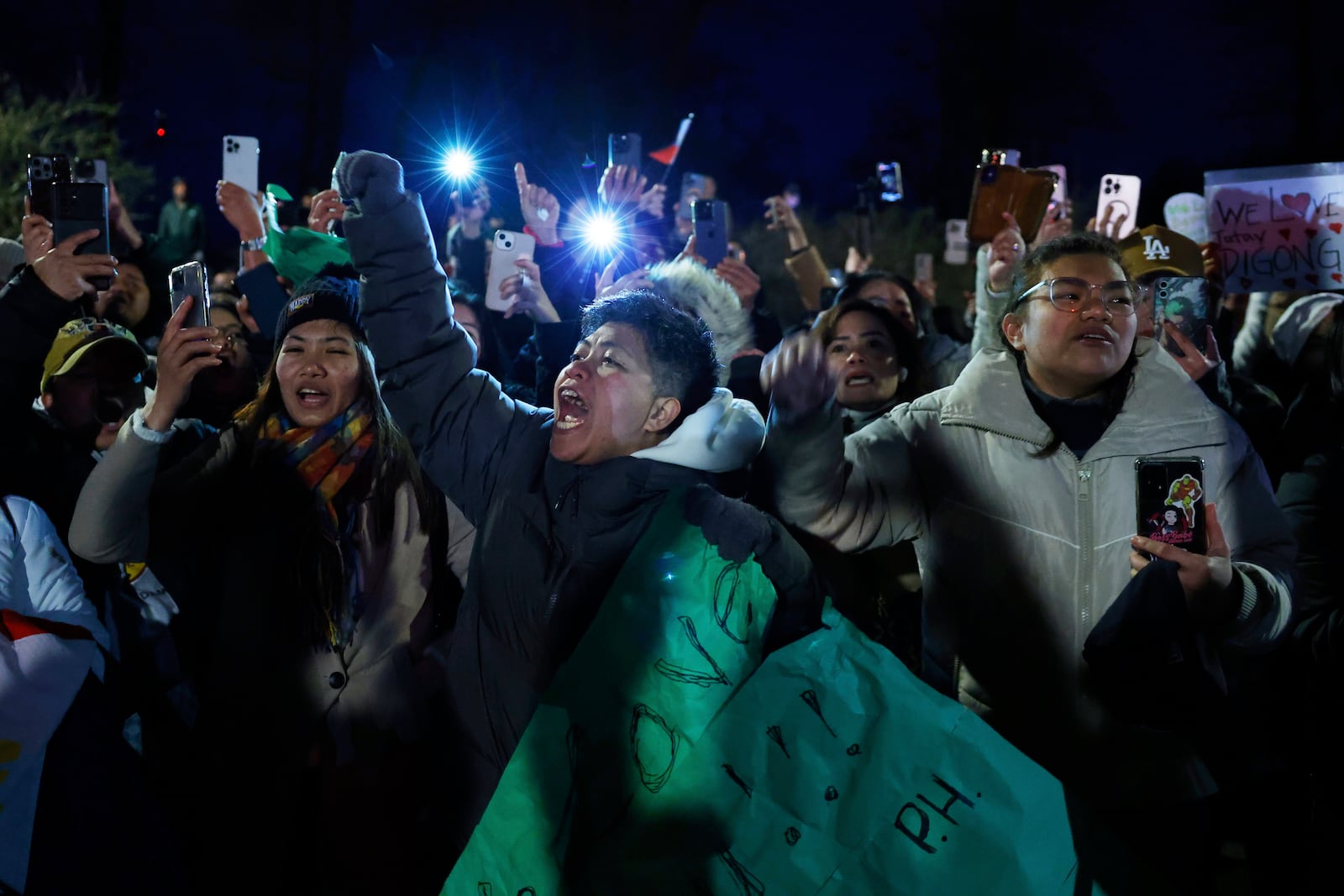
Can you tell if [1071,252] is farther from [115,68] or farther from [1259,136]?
[1259,136]

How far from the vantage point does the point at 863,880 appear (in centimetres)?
195

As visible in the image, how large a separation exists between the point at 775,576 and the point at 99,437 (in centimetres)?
242

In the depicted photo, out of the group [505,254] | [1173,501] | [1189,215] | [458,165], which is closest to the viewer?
[1173,501]

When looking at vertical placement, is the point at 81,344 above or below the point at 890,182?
below

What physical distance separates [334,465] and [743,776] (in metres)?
1.54

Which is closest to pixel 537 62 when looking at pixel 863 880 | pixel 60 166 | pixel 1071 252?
pixel 60 166

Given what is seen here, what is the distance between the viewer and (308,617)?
294cm

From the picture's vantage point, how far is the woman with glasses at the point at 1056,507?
8.02 feet

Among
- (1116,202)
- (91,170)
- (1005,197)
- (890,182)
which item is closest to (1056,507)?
(1005,197)

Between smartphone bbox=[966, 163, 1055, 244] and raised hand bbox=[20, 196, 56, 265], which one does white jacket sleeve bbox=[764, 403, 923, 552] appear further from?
raised hand bbox=[20, 196, 56, 265]

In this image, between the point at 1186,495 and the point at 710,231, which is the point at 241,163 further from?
the point at 1186,495

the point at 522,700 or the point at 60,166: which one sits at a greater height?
the point at 60,166

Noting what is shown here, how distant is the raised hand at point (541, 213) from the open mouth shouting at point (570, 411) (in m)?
2.33

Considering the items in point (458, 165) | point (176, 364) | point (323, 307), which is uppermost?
point (458, 165)
